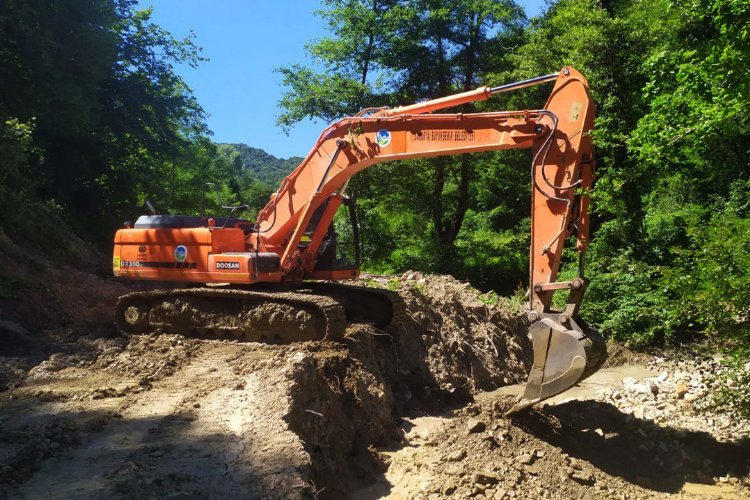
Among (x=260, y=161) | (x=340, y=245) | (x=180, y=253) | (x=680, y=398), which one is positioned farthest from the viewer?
(x=260, y=161)

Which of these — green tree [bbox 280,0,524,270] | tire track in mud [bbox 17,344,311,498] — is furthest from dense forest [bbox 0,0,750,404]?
tire track in mud [bbox 17,344,311,498]

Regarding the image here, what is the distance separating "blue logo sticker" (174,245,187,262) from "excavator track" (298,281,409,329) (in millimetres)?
1846

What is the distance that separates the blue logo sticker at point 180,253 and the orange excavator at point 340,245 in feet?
0.06

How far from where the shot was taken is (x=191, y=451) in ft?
17.0

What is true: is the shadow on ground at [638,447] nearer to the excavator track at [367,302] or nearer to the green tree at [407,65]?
the excavator track at [367,302]

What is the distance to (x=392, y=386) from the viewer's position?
30.2 feet

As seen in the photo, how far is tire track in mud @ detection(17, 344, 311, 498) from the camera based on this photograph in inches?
181

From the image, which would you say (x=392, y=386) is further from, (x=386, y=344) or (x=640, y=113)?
(x=640, y=113)

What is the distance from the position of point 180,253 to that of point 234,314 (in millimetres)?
1402

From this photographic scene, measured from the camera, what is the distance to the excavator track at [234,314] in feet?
28.0

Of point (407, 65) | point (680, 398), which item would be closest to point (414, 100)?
point (407, 65)

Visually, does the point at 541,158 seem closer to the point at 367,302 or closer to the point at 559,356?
the point at 559,356

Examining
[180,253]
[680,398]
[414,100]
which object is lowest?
[680,398]

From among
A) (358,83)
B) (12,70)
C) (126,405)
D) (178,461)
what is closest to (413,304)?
(126,405)
